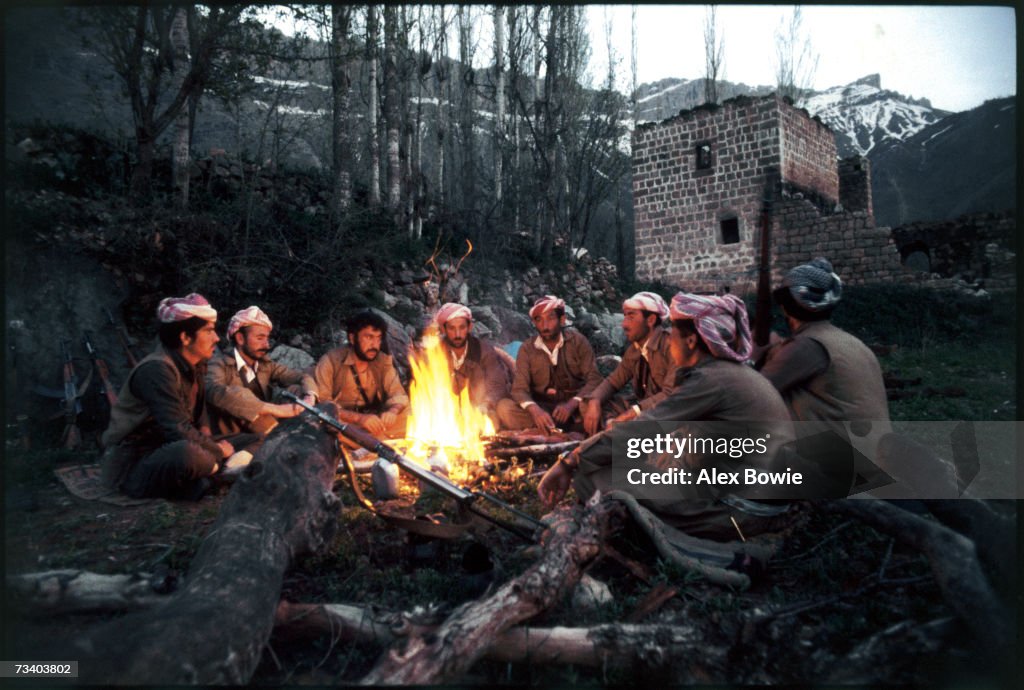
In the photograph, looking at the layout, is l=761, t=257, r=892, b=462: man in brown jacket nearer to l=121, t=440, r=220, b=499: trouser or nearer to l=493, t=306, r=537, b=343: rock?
l=121, t=440, r=220, b=499: trouser

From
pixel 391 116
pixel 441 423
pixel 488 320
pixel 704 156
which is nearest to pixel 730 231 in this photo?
pixel 704 156

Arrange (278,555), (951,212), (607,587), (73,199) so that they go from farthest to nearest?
(951,212)
(73,199)
(607,587)
(278,555)

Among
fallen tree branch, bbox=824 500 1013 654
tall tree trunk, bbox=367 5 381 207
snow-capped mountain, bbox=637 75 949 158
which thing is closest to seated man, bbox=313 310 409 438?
fallen tree branch, bbox=824 500 1013 654

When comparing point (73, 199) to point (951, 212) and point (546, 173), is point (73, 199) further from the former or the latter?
point (951, 212)

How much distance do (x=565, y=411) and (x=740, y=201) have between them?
1207 centimetres

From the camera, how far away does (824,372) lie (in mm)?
3191

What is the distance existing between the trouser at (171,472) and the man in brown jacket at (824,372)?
3814 mm

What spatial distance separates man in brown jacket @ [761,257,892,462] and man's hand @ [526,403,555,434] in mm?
2428

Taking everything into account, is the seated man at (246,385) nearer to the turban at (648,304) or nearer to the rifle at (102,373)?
the rifle at (102,373)

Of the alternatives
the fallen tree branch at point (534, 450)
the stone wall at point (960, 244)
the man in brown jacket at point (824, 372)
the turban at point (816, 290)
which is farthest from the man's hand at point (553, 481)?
the stone wall at point (960, 244)

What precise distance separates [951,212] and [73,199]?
84.2ft

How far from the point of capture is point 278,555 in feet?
8.32

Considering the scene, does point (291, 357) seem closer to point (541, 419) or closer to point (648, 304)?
point (541, 419)

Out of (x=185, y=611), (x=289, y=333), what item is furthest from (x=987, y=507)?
(x=289, y=333)
